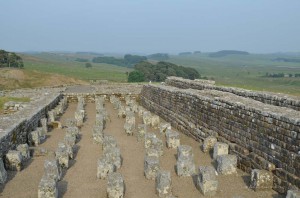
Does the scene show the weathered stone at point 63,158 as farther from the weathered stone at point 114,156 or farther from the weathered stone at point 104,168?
the weathered stone at point 104,168

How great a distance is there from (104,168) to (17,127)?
459 centimetres

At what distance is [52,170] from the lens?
1022 cm

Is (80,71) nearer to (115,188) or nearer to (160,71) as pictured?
(160,71)

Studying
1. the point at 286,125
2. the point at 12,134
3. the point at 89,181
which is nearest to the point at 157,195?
the point at 89,181

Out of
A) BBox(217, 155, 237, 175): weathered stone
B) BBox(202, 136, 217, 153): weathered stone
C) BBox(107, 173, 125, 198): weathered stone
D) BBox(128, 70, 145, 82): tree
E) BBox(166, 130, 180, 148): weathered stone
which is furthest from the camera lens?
BBox(128, 70, 145, 82): tree

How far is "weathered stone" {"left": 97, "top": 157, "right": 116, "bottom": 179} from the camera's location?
10.6 m

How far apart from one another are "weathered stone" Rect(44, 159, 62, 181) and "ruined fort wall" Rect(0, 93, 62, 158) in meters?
1.82

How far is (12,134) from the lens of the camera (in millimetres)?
12633

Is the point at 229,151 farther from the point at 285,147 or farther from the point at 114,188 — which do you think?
the point at 114,188

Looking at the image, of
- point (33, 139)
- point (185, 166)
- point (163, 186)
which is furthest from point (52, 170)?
point (33, 139)

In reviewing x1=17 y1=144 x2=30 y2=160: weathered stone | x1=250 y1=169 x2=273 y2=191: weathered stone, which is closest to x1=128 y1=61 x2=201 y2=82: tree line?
x1=17 y1=144 x2=30 y2=160: weathered stone

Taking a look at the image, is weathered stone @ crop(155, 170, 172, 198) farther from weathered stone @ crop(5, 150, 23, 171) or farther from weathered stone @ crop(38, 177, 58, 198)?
weathered stone @ crop(5, 150, 23, 171)

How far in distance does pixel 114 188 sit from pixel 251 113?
15.6 feet

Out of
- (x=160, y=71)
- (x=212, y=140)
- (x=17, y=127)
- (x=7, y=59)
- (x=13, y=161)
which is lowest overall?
(x=160, y=71)
